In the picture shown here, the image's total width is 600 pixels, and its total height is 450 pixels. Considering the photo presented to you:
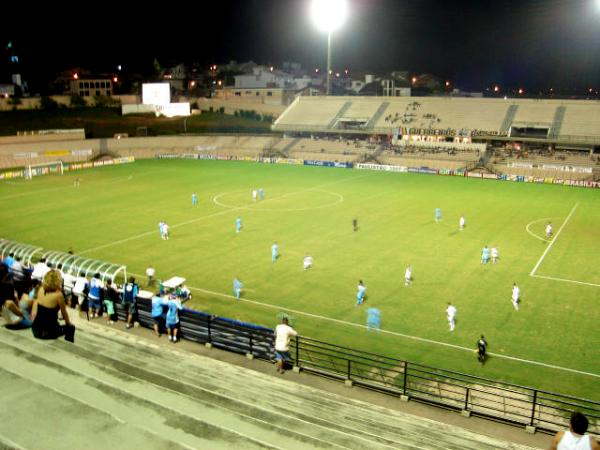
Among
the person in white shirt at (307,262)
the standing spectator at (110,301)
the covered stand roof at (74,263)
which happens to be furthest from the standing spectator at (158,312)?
the person in white shirt at (307,262)

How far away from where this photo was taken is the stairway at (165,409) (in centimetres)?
664

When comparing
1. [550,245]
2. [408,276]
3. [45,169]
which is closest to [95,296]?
[408,276]

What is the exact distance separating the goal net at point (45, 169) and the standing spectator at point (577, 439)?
6279 cm

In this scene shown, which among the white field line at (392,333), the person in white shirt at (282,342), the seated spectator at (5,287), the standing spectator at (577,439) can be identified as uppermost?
the seated spectator at (5,287)

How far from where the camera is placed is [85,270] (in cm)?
2000

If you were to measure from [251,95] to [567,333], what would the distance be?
3718 inches

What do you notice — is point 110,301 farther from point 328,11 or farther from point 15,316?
point 328,11

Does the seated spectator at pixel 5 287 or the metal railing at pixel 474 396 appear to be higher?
the seated spectator at pixel 5 287

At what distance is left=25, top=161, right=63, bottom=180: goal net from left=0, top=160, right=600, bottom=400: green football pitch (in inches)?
226

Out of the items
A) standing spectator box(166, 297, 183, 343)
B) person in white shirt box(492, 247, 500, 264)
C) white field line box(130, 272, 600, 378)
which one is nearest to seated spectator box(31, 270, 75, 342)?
standing spectator box(166, 297, 183, 343)

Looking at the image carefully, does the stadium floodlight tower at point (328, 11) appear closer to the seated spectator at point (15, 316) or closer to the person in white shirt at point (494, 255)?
the person in white shirt at point (494, 255)

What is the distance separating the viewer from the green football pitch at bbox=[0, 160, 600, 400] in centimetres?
1888

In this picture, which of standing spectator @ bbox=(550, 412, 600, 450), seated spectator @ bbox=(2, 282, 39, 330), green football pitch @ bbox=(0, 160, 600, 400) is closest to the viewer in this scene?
standing spectator @ bbox=(550, 412, 600, 450)

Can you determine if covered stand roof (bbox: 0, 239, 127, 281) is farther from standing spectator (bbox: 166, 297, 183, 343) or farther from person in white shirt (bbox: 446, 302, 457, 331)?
person in white shirt (bbox: 446, 302, 457, 331)
